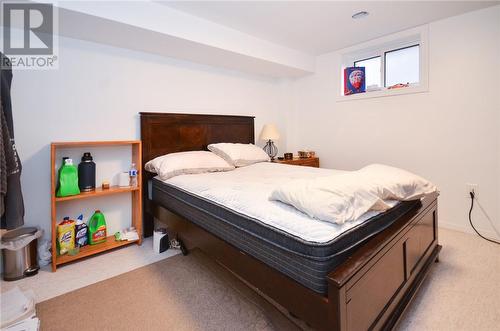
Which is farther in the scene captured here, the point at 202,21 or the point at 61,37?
the point at 202,21

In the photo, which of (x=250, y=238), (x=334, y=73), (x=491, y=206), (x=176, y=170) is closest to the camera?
(x=250, y=238)

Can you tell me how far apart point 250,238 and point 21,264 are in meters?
1.87

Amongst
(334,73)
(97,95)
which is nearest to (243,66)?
(334,73)

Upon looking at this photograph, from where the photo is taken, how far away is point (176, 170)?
7.49ft

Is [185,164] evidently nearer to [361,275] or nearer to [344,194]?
[344,194]

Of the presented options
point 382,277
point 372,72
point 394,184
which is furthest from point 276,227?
point 372,72

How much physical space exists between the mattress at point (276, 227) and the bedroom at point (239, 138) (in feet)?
0.06

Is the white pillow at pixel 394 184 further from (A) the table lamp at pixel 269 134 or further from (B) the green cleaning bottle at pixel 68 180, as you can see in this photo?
(B) the green cleaning bottle at pixel 68 180

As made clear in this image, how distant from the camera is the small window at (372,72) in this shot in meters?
3.30

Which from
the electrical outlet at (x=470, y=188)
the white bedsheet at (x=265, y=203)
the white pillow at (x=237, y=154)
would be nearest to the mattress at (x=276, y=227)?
the white bedsheet at (x=265, y=203)

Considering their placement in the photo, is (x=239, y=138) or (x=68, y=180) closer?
(x=68, y=180)

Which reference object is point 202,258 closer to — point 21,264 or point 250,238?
point 250,238

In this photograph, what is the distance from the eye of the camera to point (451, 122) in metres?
2.61

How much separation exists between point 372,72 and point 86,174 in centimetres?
358
